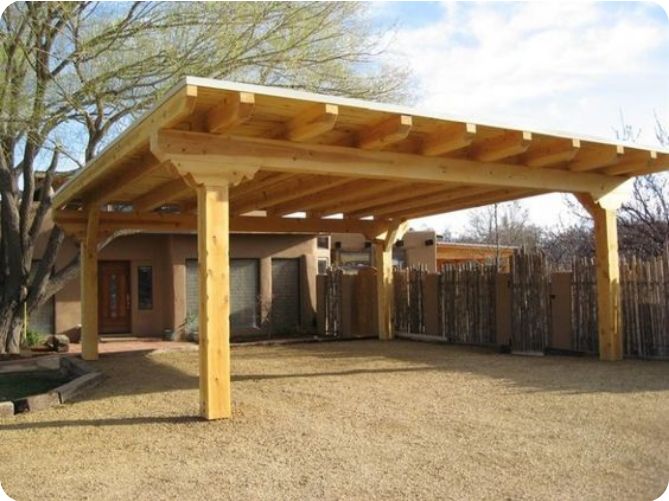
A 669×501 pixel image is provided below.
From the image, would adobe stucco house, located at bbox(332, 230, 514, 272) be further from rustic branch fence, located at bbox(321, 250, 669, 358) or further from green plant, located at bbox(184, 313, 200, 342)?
green plant, located at bbox(184, 313, 200, 342)

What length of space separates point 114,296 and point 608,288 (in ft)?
39.7

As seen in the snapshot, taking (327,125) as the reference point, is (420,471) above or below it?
below

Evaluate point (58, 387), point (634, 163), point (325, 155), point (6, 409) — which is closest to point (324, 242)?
point (634, 163)

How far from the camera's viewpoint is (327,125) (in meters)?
6.56

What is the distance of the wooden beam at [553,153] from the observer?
8500mm

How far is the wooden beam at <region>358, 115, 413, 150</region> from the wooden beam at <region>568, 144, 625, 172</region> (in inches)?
128

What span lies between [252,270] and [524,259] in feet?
27.6

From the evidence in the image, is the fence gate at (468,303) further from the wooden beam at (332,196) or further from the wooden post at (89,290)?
the wooden post at (89,290)

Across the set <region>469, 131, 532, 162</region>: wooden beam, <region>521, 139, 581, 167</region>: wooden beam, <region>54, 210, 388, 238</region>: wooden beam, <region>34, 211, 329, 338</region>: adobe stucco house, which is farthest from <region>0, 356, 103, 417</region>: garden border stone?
<region>521, 139, 581, 167</region>: wooden beam

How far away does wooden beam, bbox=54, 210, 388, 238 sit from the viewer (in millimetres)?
11663

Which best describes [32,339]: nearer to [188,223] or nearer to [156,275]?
[156,275]

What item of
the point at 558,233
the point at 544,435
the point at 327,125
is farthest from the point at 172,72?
the point at 558,233

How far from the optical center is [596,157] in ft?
30.4

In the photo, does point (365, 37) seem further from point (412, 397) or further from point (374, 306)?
point (412, 397)
